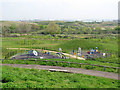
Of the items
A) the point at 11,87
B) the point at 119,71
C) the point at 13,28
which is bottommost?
the point at 119,71

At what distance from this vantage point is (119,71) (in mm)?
14164

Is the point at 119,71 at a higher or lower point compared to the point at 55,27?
lower

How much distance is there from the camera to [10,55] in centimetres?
2192

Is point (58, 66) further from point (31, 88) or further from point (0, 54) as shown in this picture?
point (0, 54)

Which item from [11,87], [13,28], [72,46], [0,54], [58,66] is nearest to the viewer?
[11,87]

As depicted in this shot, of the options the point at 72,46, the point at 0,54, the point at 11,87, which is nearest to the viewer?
the point at 11,87

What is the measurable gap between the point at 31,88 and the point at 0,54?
15.9 metres

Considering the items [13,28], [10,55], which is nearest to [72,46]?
[10,55]

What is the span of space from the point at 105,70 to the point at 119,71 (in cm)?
135

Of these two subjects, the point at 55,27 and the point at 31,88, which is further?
the point at 55,27

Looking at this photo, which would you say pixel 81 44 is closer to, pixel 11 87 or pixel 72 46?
pixel 72 46

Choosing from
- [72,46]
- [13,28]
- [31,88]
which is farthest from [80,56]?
[13,28]

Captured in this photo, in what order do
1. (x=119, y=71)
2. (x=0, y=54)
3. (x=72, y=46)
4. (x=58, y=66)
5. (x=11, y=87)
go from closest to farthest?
(x=11, y=87)
(x=119, y=71)
(x=58, y=66)
(x=0, y=54)
(x=72, y=46)

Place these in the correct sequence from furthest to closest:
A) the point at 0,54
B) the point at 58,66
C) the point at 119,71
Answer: the point at 0,54 < the point at 58,66 < the point at 119,71
